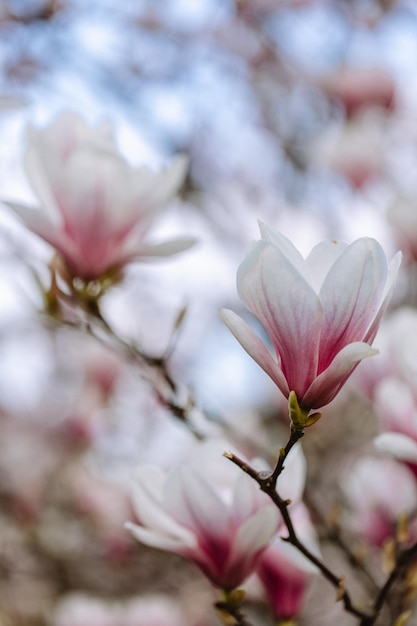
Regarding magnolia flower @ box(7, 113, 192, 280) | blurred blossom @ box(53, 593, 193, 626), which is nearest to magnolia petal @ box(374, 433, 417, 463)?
magnolia flower @ box(7, 113, 192, 280)

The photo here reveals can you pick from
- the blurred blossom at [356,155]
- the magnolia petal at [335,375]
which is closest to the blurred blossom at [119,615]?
the magnolia petal at [335,375]

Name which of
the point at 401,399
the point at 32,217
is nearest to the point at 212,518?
the point at 401,399

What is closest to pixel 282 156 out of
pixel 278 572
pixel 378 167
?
pixel 378 167

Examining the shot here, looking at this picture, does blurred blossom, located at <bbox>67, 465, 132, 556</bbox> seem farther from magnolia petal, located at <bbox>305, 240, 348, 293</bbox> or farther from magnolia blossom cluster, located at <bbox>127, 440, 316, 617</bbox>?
magnolia petal, located at <bbox>305, 240, 348, 293</bbox>

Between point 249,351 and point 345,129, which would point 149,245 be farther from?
point 345,129

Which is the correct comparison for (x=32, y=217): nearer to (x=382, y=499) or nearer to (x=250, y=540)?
(x=250, y=540)
